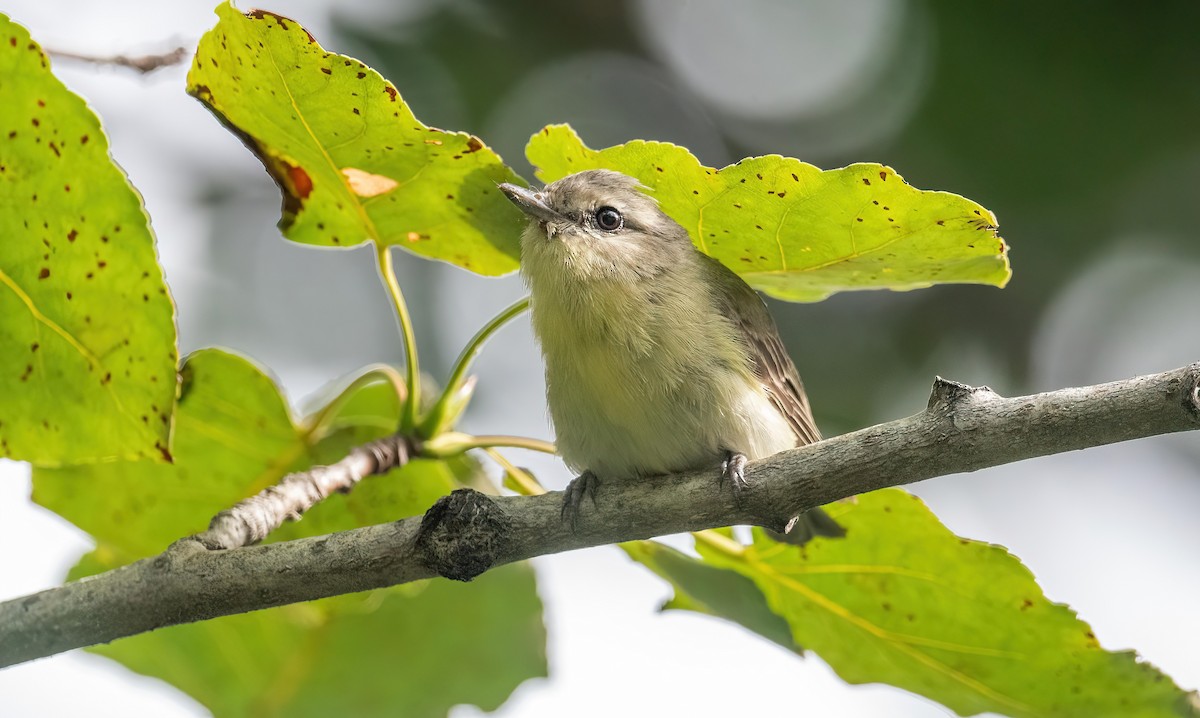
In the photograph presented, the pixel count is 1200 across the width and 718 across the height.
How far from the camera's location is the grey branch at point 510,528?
86.1 inches

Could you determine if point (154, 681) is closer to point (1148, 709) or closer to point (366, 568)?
point (366, 568)

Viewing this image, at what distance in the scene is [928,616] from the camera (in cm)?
316

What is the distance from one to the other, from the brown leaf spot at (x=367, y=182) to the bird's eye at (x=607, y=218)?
108 centimetres

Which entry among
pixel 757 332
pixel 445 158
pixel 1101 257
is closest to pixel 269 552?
pixel 445 158

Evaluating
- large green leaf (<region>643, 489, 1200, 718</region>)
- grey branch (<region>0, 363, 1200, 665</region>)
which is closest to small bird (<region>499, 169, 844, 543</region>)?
large green leaf (<region>643, 489, 1200, 718</region>)

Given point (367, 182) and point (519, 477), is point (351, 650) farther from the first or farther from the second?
point (367, 182)

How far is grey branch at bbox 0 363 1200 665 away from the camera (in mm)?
2188

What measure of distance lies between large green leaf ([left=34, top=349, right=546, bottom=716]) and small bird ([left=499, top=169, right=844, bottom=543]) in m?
0.47

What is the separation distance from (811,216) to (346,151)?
1176 mm

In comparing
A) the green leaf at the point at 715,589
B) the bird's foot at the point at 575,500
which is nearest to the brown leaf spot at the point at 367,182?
the bird's foot at the point at 575,500

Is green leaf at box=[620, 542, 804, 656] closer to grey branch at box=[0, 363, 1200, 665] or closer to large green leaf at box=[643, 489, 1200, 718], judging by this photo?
large green leaf at box=[643, 489, 1200, 718]

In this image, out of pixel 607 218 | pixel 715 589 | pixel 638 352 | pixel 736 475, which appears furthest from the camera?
pixel 607 218

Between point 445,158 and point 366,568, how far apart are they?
106 cm

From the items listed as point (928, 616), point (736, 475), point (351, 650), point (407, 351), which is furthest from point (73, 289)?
point (928, 616)
